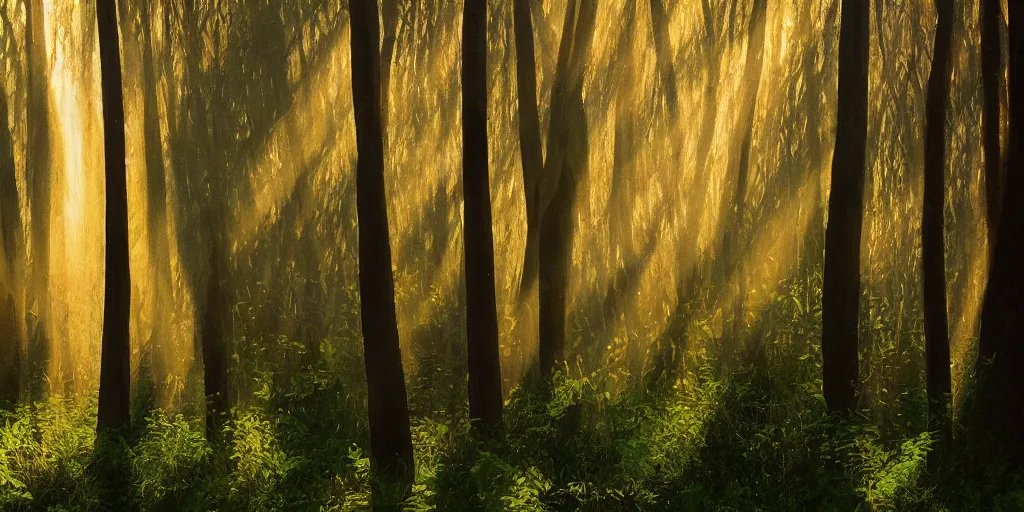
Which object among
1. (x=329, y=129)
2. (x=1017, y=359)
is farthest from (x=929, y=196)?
(x=329, y=129)

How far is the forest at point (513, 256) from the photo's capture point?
8523 millimetres

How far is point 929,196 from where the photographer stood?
8734 mm

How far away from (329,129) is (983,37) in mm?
6287

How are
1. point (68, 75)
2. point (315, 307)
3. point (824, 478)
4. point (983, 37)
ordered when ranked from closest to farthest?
point (824, 478) < point (983, 37) < point (315, 307) < point (68, 75)

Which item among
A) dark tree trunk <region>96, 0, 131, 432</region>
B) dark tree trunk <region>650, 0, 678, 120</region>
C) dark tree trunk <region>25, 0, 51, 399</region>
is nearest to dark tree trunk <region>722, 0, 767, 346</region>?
dark tree trunk <region>650, 0, 678, 120</region>

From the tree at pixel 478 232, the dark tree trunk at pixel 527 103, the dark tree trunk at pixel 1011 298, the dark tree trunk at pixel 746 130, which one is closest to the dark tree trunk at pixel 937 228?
the dark tree trunk at pixel 1011 298

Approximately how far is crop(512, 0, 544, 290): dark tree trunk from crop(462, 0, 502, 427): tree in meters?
1.41

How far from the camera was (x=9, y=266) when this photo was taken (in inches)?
460

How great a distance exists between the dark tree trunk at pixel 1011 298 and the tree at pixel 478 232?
13.3 ft

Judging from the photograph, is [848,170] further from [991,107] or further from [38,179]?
[38,179]

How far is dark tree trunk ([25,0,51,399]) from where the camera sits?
11.7 m

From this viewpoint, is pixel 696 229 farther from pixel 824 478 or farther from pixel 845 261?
pixel 824 478

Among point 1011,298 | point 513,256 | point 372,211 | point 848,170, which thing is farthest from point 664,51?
point 372,211

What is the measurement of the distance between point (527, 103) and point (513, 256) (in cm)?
193
